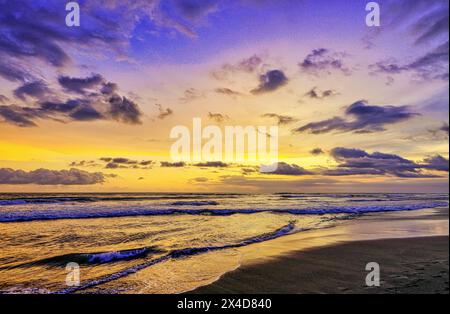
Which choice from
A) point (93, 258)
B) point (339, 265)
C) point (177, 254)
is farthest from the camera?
point (177, 254)

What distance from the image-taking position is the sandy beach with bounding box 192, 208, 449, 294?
6.63 meters

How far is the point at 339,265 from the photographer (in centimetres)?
856

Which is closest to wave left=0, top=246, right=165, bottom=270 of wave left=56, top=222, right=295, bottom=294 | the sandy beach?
wave left=56, top=222, right=295, bottom=294

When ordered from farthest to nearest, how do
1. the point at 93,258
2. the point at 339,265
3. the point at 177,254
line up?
the point at 177,254, the point at 93,258, the point at 339,265

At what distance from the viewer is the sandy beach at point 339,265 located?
261 inches

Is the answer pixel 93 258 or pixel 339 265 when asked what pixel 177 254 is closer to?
pixel 93 258

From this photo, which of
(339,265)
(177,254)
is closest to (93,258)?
(177,254)

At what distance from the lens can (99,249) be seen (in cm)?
1076

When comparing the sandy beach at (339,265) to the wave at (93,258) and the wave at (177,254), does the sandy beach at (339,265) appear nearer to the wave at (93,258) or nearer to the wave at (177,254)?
the wave at (177,254)

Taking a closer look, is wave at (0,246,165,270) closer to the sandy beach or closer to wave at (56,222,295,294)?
wave at (56,222,295,294)

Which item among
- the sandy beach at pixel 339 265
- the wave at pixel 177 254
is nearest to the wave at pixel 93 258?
the wave at pixel 177 254
